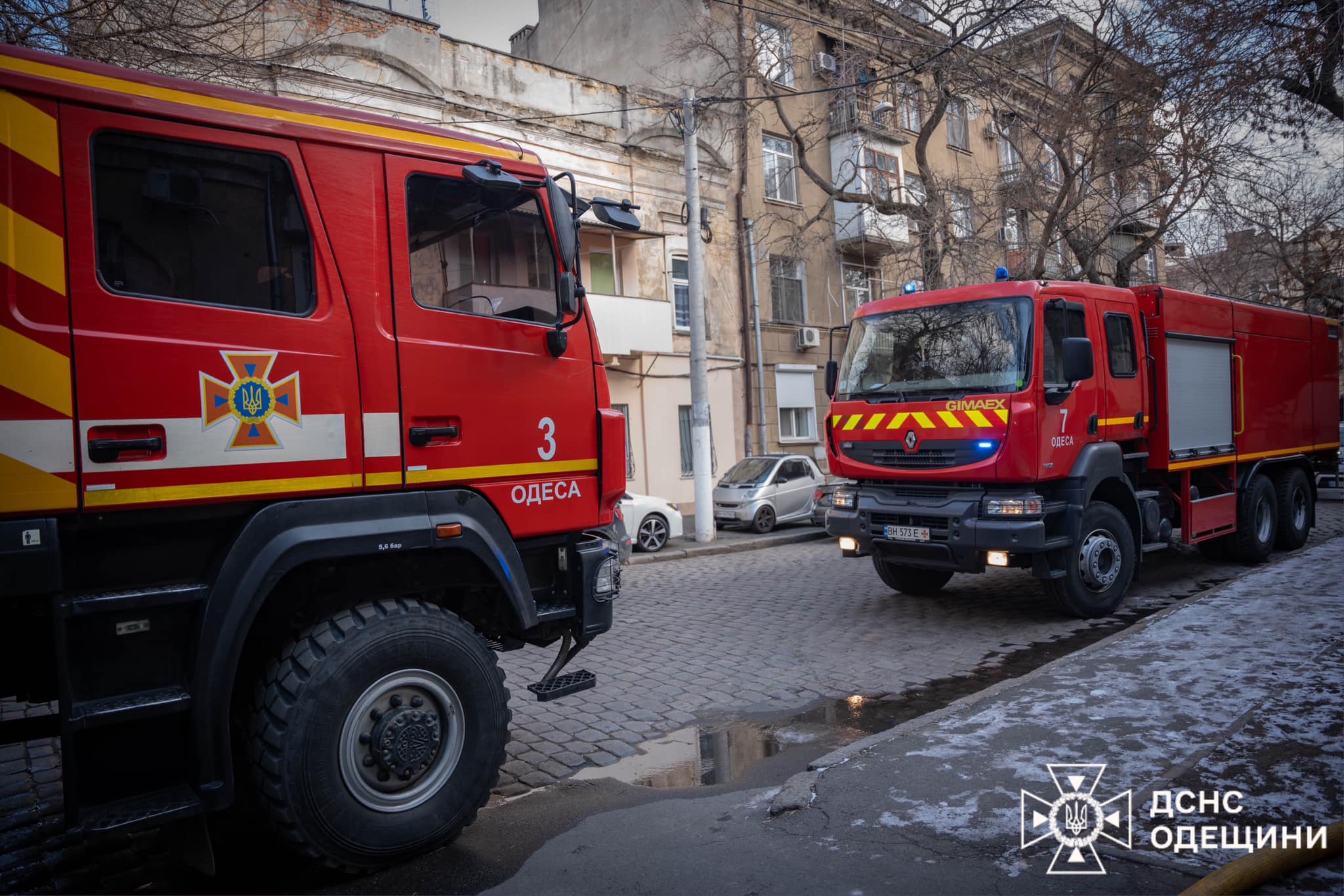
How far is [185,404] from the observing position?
3.33 m

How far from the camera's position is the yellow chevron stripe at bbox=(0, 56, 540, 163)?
127 inches

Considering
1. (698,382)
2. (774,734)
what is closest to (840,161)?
(698,382)

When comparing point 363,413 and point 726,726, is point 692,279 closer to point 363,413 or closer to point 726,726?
point 726,726

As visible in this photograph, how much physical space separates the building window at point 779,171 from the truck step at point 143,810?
76.3 ft

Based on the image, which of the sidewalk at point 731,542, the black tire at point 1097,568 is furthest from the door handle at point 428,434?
the sidewalk at point 731,542

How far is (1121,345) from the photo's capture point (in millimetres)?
8984

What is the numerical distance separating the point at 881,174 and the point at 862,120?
1.67 metres

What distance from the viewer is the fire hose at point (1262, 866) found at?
118 inches

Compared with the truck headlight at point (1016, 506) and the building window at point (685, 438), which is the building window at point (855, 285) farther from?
the truck headlight at point (1016, 506)

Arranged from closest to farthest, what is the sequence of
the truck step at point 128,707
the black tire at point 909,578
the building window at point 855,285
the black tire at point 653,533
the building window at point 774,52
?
1. the truck step at point 128,707
2. the black tire at point 909,578
3. the black tire at point 653,533
4. the building window at point 774,52
5. the building window at point 855,285

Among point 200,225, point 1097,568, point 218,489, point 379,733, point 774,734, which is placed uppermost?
point 200,225

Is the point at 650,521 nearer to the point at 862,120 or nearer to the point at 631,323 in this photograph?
the point at 631,323

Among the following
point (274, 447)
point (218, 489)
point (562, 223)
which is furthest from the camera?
point (562, 223)

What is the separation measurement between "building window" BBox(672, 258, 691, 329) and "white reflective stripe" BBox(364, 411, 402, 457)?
18.4m
